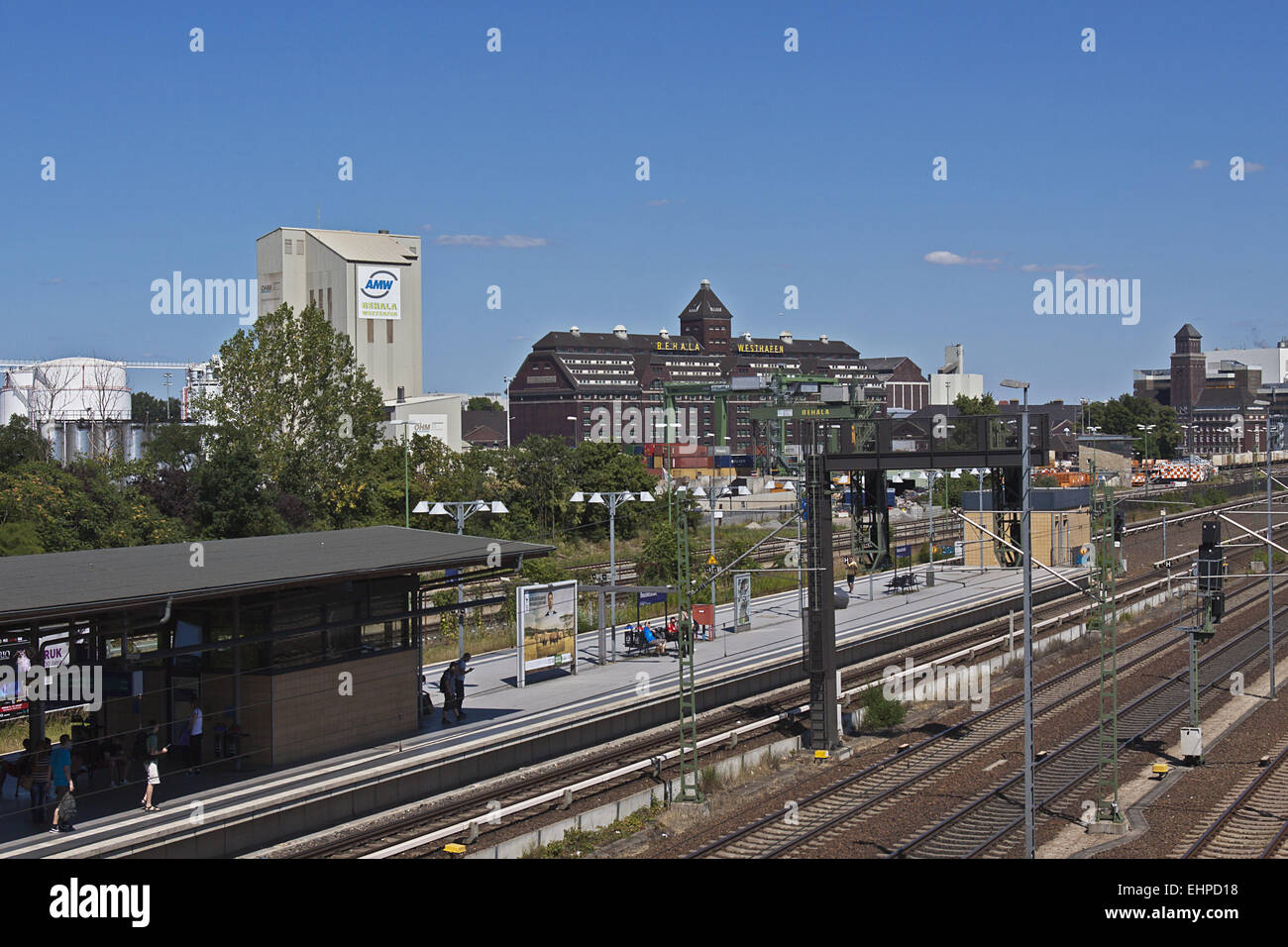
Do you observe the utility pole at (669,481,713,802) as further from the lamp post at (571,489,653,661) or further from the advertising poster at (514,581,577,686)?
the lamp post at (571,489,653,661)

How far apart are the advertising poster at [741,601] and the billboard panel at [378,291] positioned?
220 ft

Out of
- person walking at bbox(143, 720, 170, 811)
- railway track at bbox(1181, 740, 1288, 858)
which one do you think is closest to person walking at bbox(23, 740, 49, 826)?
person walking at bbox(143, 720, 170, 811)

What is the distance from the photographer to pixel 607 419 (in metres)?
129

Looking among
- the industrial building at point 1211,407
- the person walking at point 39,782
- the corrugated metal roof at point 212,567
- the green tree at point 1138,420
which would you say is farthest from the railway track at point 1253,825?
the industrial building at point 1211,407

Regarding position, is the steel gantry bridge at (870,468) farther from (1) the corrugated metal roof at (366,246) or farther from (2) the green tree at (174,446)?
(1) the corrugated metal roof at (366,246)

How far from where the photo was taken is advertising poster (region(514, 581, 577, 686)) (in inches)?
1037

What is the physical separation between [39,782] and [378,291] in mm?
83225

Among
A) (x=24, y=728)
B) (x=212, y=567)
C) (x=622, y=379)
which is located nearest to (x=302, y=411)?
(x=24, y=728)

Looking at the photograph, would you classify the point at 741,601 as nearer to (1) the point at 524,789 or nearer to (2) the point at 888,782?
(2) the point at 888,782

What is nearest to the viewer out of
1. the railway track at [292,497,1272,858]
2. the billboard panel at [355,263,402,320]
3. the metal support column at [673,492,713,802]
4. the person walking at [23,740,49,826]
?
the person walking at [23,740,49,826]

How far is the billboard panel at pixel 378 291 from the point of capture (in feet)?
313

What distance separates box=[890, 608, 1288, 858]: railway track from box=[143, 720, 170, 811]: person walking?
9973 millimetres
